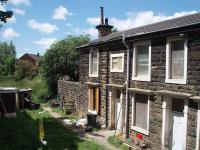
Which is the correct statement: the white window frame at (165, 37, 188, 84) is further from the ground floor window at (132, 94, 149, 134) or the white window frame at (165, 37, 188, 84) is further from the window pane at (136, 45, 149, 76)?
the ground floor window at (132, 94, 149, 134)

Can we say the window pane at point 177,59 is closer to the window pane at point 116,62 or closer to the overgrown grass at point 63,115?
the window pane at point 116,62

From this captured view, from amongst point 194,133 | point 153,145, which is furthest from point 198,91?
point 153,145

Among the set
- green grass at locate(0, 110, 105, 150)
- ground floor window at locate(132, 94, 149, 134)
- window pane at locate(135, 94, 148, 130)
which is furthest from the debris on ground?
window pane at locate(135, 94, 148, 130)

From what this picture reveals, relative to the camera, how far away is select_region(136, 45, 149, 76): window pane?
15062 mm

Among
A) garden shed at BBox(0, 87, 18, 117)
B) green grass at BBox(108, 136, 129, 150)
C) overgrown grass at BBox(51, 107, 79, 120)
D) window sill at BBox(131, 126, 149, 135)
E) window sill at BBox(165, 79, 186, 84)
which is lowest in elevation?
green grass at BBox(108, 136, 129, 150)

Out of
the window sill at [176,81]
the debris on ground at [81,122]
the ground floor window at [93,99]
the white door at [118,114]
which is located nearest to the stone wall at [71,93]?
the ground floor window at [93,99]

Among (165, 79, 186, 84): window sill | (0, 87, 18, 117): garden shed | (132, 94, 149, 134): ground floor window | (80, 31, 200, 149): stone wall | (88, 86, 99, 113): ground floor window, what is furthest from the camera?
(88, 86, 99, 113): ground floor window

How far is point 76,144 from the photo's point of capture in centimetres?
1589

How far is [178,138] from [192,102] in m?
1.85

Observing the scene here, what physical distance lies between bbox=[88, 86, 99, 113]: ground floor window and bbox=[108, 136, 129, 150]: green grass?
3533mm

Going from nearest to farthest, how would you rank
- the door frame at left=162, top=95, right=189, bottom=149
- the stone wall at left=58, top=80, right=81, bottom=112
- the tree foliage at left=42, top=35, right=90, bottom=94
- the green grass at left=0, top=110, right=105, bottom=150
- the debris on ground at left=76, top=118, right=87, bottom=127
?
the door frame at left=162, top=95, right=189, bottom=149
the green grass at left=0, top=110, right=105, bottom=150
the debris on ground at left=76, top=118, right=87, bottom=127
the stone wall at left=58, top=80, right=81, bottom=112
the tree foliage at left=42, top=35, right=90, bottom=94

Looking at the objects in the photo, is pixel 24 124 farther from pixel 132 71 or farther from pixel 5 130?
pixel 132 71

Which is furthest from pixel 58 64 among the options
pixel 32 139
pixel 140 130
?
pixel 140 130

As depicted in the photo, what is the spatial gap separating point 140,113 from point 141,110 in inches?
7.3
